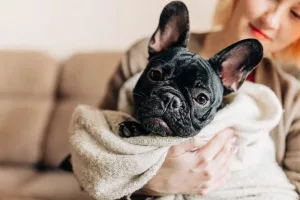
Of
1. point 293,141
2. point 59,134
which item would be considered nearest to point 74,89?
point 59,134

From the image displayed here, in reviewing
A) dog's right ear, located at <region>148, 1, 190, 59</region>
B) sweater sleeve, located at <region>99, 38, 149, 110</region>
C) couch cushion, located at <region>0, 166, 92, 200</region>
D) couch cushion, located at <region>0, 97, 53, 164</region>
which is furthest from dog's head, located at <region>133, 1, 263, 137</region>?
couch cushion, located at <region>0, 97, 53, 164</region>

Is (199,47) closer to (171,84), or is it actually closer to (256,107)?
(256,107)

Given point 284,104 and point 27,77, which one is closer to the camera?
point 284,104

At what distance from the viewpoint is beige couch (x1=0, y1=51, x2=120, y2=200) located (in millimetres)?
1979

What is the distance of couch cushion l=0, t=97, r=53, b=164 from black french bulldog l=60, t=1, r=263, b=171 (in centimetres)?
122

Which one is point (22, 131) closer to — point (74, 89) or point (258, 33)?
point (74, 89)

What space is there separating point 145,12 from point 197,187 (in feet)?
3.89

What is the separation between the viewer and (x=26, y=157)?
78.5 inches

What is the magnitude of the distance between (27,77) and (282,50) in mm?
1262

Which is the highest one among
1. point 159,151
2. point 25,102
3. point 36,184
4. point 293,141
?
point 159,151

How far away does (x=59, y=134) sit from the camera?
1.99m

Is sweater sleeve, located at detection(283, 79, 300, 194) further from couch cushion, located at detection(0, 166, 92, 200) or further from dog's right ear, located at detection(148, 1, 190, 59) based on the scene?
couch cushion, located at detection(0, 166, 92, 200)

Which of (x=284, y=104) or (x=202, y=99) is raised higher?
(x=202, y=99)

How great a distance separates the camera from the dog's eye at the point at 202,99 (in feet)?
2.65
